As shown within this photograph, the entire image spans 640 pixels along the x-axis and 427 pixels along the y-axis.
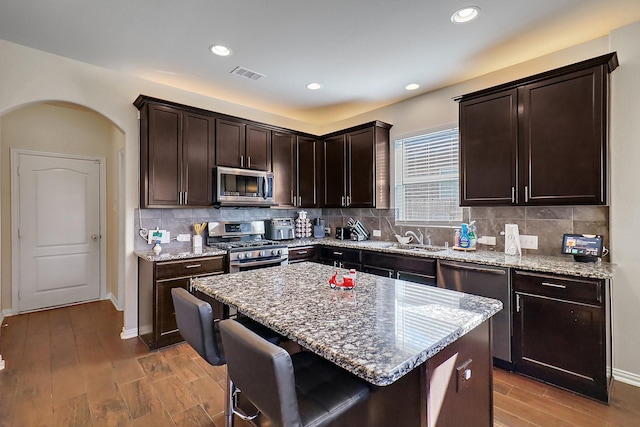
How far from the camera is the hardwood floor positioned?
6.56ft

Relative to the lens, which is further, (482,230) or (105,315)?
(105,315)

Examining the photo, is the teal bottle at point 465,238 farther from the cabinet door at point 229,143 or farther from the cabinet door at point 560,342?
the cabinet door at point 229,143

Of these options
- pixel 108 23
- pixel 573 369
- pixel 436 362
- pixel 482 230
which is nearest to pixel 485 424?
pixel 436 362

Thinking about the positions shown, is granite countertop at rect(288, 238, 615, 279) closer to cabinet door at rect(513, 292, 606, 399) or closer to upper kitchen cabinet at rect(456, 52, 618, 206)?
cabinet door at rect(513, 292, 606, 399)

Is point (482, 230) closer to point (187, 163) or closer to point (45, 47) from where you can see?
point (187, 163)

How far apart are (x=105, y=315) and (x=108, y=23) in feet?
11.0

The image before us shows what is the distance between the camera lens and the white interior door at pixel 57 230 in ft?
13.2

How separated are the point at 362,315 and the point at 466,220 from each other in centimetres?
259

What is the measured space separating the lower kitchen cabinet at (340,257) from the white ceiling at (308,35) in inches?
79.1

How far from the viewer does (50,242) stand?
13.7 ft

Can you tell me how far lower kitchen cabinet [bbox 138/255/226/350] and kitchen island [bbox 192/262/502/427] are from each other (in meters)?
1.47

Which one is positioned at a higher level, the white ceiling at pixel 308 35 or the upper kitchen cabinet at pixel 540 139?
the white ceiling at pixel 308 35

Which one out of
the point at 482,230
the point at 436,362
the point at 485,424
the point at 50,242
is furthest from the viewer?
the point at 50,242

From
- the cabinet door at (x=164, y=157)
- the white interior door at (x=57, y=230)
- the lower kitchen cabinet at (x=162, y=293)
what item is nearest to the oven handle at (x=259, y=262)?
the lower kitchen cabinet at (x=162, y=293)
